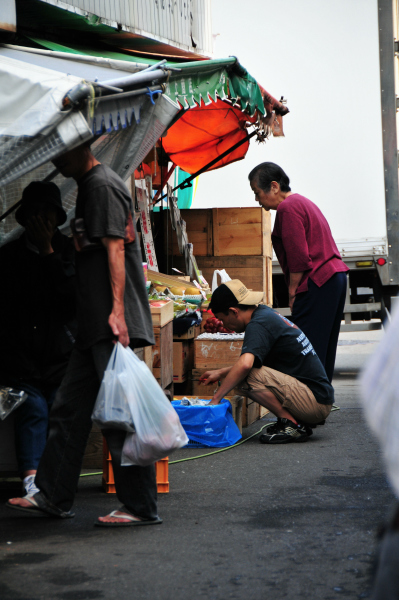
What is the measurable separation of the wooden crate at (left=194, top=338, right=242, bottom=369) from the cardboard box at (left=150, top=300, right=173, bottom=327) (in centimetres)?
57

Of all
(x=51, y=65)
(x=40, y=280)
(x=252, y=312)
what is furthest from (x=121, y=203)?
(x=252, y=312)

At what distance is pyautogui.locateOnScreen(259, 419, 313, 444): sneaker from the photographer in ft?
18.5

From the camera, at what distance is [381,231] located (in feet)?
32.8

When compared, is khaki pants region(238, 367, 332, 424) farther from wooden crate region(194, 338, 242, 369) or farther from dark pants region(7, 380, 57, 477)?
dark pants region(7, 380, 57, 477)

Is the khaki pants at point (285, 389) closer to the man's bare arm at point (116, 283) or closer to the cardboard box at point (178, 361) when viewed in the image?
the cardboard box at point (178, 361)

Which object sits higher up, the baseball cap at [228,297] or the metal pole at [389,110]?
the metal pole at [389,110]

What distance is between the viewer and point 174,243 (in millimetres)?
9430

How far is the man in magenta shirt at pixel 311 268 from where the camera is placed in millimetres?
6250

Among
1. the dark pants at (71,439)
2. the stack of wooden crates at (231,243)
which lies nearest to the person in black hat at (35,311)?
the dark pants at (71,439)

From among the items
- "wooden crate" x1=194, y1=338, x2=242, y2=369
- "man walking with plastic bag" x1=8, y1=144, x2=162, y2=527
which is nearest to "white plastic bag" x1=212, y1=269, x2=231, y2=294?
"wooden crate" x1=194, y1=338, x2=242, y2=369

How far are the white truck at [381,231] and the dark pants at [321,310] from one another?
363 cm

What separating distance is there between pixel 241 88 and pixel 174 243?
333cm

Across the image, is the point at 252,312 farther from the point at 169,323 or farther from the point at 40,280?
the point at 40,280

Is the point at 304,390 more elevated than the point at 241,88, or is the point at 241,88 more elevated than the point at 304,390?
the point at 241,88
